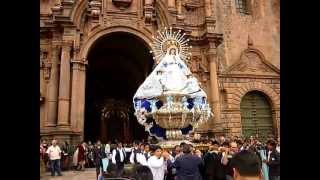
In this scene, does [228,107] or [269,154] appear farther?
[228,107]

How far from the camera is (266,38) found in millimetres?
29156

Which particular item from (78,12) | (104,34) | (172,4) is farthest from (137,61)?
(78,12)

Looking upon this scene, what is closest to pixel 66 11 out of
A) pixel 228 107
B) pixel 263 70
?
pixel 228 107

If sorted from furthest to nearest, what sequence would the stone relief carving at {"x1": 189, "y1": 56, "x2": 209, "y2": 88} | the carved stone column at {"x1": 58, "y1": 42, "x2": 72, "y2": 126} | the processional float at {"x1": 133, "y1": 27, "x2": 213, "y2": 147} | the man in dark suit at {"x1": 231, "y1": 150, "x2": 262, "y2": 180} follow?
the stone relief carving at {"x1": 189, "y1": 56, "x2": 209, "y2": 88}
the carved stone column at {"x1": 58, "y1": 42, "x2": 72, "y2": 126}
the processional float at {"x1": 133, "y1": 27, "x2": 213, "y2": 147}
the man in dark suit at {"x1": 231, "y1": 150, "x2": 262, "y2": 180}

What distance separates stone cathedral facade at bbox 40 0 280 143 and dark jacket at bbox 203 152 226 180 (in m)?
12.1

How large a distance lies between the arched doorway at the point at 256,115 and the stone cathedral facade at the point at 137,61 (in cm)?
7

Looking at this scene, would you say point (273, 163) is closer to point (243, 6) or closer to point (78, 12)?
point (78, 12)

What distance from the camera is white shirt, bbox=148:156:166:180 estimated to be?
34.4 ft

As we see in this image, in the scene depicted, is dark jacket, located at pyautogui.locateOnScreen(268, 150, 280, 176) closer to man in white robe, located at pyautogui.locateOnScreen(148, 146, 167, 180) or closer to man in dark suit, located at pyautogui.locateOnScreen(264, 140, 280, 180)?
man in dark suit, located at pyautogui.locateOnScreen(264, 140, 280, 180)

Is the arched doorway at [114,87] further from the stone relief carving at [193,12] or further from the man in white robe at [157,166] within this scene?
the man in white robe at [157,166]

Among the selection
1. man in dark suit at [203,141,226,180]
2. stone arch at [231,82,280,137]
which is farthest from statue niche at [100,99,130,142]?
man in dark suit at [203,141,226,180]

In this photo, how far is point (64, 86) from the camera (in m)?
21.5
